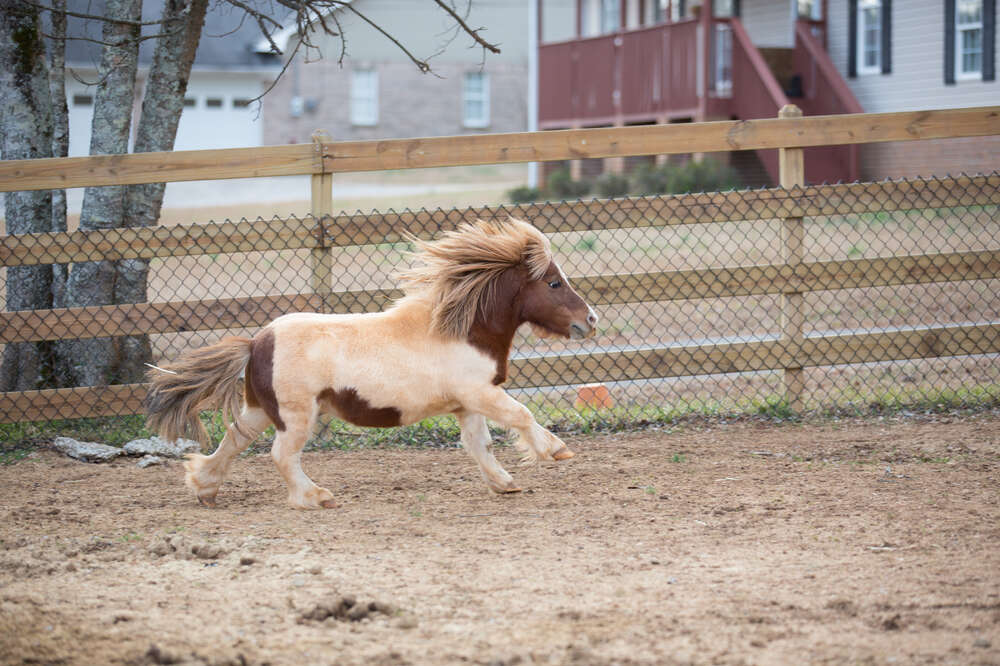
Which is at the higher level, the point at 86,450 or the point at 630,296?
the point at 630,296

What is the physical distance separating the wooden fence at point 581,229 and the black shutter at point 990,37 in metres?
10.7

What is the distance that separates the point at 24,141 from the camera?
7.41 m

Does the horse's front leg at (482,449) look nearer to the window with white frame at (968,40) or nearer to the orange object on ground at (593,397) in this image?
the orange object on ground at (593,397)

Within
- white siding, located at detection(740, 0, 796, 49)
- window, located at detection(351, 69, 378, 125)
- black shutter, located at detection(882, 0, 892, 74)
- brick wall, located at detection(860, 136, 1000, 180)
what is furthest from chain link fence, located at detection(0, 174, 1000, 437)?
window, located at detection(351, 69, 378, 125)

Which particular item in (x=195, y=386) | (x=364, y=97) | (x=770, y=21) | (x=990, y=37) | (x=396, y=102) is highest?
(x=364, y=97)

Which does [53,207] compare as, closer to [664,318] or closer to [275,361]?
[275,361]

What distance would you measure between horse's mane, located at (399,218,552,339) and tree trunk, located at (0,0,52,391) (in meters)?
3.47

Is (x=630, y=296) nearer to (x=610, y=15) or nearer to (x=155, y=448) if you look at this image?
(x=155, y=448)

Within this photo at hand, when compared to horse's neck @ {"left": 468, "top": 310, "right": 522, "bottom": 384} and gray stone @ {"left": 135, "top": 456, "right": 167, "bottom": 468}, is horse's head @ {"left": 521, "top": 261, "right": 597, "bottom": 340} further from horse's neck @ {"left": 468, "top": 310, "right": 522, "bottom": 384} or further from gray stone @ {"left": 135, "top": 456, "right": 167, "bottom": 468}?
gray stone @ {"left": 135, "top": 456, "right": 167, "bottom": 468}

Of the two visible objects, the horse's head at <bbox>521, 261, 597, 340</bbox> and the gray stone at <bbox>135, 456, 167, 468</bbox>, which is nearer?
the horse's head at <bbox>521, 261, 597, 340</bbox>

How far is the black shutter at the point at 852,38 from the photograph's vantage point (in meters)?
19.4

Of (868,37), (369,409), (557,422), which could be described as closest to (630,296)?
(557,422)

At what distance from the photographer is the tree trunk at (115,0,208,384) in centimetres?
743

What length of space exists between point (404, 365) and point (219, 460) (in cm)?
114
